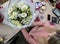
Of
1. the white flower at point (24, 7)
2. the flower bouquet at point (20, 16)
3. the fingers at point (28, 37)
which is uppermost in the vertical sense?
the white flower at point (24, 7)

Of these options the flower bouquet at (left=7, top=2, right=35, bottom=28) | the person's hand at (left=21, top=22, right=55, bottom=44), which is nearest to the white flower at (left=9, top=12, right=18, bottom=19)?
the flower bouquet at (left=7, top=2, right=35, bottom=28)

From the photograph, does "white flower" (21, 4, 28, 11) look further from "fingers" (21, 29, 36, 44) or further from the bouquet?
"fingers" (21, 29, 36, 44)

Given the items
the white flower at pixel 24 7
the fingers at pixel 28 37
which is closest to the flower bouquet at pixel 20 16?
the white flower at pixel 24 7

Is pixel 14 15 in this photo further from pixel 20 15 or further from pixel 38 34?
pixel 38 34

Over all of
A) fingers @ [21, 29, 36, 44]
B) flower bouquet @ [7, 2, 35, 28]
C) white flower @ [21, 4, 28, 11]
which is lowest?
fingers @ [21, 29, 36, 44]

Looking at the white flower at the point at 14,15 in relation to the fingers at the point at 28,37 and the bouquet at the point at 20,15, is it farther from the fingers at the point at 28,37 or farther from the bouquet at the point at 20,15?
the fingers at the point at 28,37

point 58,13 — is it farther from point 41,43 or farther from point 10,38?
point 10,38

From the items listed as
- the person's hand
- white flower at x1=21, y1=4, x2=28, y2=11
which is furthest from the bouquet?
the person's hand

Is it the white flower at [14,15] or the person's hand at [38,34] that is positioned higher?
the white flower at [14,15]

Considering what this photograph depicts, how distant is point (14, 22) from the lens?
53.7 inches

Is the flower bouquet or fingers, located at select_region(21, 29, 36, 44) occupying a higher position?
the flower bouquet

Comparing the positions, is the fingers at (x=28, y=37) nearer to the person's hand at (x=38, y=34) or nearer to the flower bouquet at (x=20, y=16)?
the person's hand at (x=38, y=34)

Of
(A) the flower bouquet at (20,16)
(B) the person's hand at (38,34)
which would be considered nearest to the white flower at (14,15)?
(A) the flower bouquet at (20,16)

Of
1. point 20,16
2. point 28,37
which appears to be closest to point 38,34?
point 28,37
